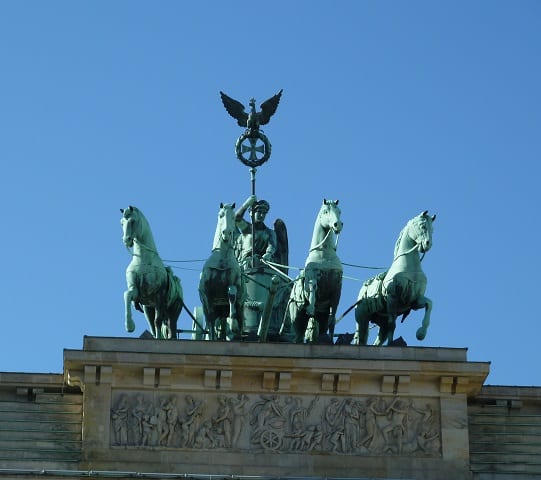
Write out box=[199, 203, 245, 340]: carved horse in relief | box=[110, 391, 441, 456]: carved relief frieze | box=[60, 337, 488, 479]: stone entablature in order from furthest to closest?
box=[199, 203, 245, 340]: carved horse in relief < box=[110, 391, 441, 456]: carved relief frieze < box=[60, 337, 488, 479]: stone entablature

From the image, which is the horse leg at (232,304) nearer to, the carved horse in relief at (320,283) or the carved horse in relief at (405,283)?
the carved horse in relief at (320,283)

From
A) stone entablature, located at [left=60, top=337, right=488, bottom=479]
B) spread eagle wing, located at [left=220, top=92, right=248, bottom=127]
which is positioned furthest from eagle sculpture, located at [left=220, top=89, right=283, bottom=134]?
stone entablature, located at [left=60, top=337, right=488, bottom=479]

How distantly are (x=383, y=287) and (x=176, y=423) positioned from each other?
4342mm

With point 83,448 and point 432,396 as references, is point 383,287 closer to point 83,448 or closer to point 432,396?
point 432,396

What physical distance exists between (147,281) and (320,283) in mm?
2825

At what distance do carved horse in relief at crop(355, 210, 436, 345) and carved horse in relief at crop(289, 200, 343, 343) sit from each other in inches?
30.5

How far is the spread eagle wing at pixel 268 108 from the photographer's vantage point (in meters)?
57.6

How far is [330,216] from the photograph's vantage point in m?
53.0

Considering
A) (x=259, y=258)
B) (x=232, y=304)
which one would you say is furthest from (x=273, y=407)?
(x=259, y=258)

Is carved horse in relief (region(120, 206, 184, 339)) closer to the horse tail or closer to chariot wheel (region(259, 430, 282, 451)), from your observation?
the horse tail

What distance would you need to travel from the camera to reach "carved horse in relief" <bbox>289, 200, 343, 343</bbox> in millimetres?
52969

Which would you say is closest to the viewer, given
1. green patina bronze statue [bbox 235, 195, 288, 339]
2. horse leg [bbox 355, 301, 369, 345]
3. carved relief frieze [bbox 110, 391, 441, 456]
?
carved relief frieze [bbox 110, 391, 441, 456]

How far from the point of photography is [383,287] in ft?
175

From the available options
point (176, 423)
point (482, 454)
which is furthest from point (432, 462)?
point (176, 423)
